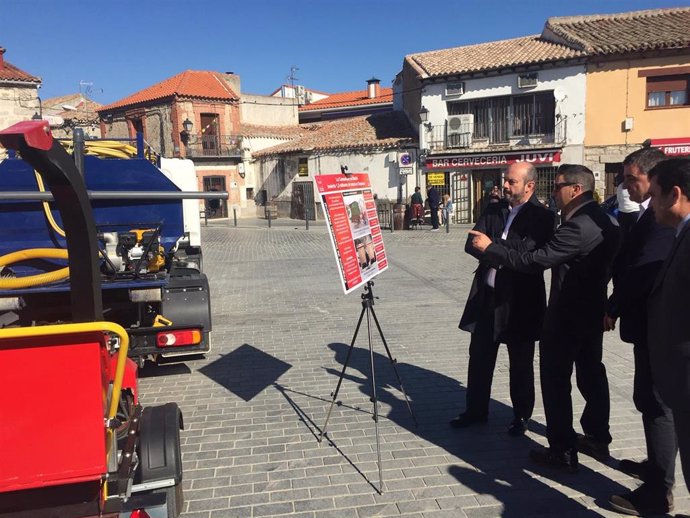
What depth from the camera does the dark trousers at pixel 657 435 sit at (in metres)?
2.89

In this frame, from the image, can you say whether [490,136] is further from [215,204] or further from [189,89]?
[189,89]

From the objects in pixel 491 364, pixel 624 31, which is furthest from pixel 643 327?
pixel 624 31

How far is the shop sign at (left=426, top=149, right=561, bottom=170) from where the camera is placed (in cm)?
2133

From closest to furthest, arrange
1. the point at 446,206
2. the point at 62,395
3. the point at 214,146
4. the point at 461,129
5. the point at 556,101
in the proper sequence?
1. the point at 62,395
2. the point at 446,206
3. the point at 556,101
4. the point at 461,129
5. the point at 214,146

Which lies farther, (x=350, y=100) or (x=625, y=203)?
(x=350, y=100)

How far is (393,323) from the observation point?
7.22 metres

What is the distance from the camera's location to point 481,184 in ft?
74.4

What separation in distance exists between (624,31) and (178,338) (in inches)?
918

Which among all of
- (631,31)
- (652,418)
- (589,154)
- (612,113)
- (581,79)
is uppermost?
(631,31)

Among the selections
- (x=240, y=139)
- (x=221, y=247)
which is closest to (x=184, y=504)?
(x=221, y=247)

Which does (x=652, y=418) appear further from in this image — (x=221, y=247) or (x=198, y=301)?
(x=221, y=247)

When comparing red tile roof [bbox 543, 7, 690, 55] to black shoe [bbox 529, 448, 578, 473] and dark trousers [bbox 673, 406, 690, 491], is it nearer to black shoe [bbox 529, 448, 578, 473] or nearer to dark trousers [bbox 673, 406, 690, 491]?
black shoe [bbox 529, 448, 578, 473]

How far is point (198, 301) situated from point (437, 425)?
8.05ft

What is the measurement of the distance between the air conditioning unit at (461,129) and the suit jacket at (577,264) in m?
20.0
